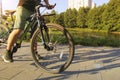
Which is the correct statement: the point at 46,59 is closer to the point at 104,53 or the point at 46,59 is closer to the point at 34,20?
the point at 34,20

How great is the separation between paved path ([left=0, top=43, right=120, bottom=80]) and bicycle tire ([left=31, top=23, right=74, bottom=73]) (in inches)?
5.2

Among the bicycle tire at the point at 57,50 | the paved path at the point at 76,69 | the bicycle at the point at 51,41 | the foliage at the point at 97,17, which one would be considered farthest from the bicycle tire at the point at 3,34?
the foliage at the point at 97,17

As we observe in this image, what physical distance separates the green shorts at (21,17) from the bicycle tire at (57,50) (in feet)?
0.97

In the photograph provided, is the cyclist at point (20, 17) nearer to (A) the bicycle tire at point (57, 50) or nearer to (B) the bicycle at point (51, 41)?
(B) the bicycle at point (51, 41)

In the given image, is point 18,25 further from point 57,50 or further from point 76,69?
point 76,69

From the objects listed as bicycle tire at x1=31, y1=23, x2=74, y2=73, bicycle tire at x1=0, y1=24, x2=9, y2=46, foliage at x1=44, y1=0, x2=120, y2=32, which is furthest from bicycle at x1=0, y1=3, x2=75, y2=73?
foliage at x1=44, y1=0, x2=120, y2=32

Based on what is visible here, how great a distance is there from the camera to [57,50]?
5223 mm

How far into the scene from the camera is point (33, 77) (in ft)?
15.3

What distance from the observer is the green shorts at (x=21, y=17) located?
199 inches

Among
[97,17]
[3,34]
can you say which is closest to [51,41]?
[3,34]

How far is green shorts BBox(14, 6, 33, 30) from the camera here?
199 inches

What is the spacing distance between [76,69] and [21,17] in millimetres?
1288

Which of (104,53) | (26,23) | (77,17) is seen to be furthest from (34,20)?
(77,17)

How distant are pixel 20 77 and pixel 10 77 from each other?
0.15 m
